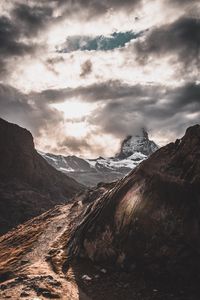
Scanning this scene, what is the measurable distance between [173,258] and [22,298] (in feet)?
45.7

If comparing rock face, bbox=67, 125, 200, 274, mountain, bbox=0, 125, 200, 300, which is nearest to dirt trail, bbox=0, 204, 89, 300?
mountain, bbox=0, 125, 200, 300

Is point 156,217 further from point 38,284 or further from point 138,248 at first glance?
point 38,284

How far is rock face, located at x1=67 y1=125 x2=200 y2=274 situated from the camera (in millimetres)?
29156

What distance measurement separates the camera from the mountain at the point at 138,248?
27406mm

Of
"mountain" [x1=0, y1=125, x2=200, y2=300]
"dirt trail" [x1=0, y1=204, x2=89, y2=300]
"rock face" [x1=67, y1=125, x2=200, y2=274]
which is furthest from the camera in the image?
"rock face" [x1=67, y1=125, x2=200, y2=274]

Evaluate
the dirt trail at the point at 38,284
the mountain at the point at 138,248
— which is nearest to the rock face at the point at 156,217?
the mountain at the point at 138,248

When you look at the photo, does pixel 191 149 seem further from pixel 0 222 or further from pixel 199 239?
pixel 0 222

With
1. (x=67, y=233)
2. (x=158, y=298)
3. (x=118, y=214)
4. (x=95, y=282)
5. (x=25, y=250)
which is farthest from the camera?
(x=67, y=233)

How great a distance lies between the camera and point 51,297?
26406 millimetres

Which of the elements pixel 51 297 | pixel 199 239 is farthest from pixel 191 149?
pixel 51 297

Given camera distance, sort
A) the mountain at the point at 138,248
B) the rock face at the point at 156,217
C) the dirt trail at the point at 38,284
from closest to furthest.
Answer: the dirt trail at the point at 38,284
the mountain at the point at 138,248
the rock face at the point at 156,217

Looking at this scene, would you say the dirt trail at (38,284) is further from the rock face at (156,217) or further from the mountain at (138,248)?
the rock face at (156,217)

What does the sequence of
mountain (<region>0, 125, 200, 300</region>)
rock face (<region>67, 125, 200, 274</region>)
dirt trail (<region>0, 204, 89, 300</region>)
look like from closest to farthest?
dirt trail (<region>0, 204, 89, 300</region>), mountain (<region>0, 125, 200, 300</region>), rock face (<region>67, 125, 200, 274</region>)

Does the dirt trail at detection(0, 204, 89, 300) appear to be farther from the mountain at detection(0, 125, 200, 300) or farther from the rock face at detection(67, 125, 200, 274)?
the rock face at detection(67, 125, 200, 274)
